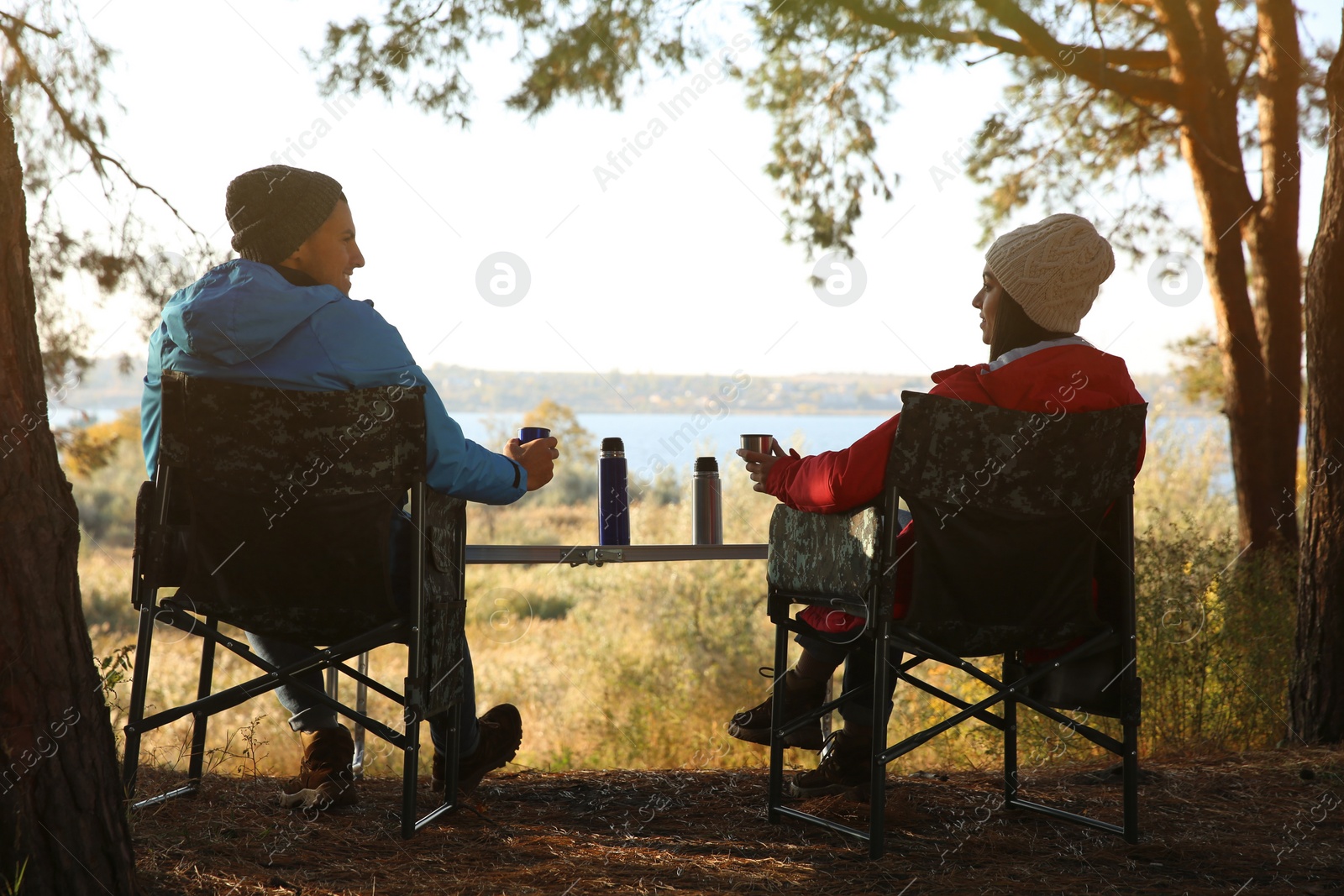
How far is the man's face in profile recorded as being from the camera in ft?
7.40

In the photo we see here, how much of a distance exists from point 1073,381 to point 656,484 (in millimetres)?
15911

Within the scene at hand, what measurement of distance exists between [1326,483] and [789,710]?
198 cm

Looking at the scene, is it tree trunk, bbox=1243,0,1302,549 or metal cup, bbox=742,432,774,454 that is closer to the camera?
metal cup, bbox=742,432,774,454

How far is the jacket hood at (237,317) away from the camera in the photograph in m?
1.98

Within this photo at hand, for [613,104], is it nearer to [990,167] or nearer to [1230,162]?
[990,167]

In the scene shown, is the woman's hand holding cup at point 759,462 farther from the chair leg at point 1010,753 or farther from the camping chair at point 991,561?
the chair leg at point 1010,753

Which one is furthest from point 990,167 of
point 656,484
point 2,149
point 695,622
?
point 656,484

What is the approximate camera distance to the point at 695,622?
38.4ft

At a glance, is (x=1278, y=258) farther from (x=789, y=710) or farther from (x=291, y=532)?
(x=291, y=532)

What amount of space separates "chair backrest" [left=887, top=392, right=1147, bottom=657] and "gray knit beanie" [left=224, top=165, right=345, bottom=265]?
4.23ft

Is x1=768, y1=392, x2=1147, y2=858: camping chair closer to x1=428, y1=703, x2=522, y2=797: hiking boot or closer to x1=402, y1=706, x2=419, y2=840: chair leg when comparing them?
x1=428, y1=703, x2=522, y2=797: hiking boot

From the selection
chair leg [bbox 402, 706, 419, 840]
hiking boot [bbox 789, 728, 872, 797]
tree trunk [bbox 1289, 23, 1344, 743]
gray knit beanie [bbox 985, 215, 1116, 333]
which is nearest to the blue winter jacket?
chair leg [bbox 402, 706, 419, 840]

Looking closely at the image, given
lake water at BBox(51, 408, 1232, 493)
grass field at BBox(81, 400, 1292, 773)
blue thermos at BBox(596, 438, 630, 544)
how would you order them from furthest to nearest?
grass field at BBox(81, 400, 1292, 773) < lake water at BBox(51, 408, 1232, 493) < blue thermos at BBox(596, 438, 630, 544)

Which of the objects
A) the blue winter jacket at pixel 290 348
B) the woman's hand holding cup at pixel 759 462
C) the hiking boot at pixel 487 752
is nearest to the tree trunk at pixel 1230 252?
the woman's hand holding cup at pixel 759 462
